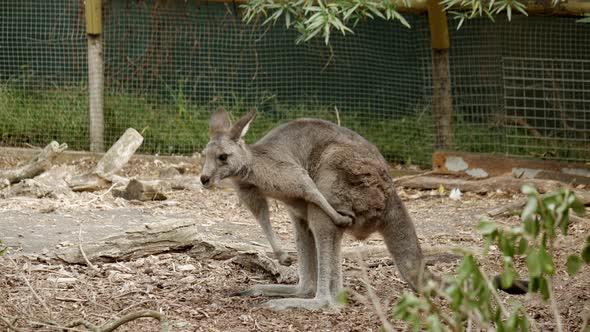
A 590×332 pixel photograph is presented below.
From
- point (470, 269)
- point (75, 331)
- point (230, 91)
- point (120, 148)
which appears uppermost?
point (230, 91)

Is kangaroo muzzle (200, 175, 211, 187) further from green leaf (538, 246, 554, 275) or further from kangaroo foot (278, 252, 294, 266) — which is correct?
green leaf (538, 246, 554, 275)

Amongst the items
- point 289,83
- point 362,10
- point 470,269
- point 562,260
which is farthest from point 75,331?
point 289,83

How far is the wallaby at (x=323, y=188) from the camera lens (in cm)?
523

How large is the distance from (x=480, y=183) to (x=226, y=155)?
429 cm

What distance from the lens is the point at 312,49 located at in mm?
10781

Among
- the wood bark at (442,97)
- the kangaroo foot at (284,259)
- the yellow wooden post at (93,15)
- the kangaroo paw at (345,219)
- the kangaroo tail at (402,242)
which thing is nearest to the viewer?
the kangaroo paw at (345,219)

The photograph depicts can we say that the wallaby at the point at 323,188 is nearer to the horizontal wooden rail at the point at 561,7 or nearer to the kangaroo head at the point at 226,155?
the kangaroo head at the point at 226,155

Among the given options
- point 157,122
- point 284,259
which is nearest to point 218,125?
point 284,259

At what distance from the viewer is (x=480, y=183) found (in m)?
8.97

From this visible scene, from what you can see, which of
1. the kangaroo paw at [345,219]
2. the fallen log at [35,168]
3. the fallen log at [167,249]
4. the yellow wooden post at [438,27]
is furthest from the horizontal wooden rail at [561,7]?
the kangaroo paw at [345,219]

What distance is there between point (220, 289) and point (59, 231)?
1.77 meters

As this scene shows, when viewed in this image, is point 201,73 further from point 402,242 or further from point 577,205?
point 577,205

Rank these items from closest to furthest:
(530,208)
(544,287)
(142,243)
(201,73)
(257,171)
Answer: (530,208) < (544,287) < (257,171) < (142,243) < (201,73)

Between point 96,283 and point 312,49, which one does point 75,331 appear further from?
point 312,49
